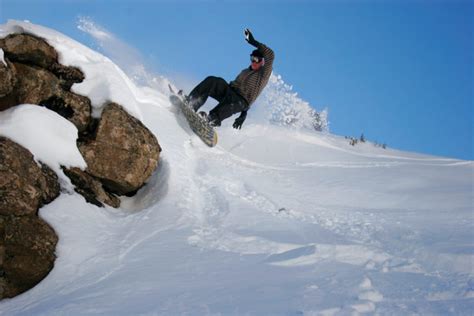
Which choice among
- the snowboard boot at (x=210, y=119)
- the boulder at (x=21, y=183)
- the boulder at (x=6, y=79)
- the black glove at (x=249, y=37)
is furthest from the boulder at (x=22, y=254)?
the black glove at (x=249, y=37)

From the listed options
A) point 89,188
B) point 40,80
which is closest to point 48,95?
point 40,80

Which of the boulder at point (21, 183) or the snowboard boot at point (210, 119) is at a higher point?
the snowboard boot at point (210, 119)

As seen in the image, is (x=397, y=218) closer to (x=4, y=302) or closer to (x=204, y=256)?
(x=204, y=256)

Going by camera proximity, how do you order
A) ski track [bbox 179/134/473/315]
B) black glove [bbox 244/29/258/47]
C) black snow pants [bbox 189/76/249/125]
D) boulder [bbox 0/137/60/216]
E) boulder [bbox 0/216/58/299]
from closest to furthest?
ski track [bbox 179/134/473/315] → boulder [bbox 0/216/58/299] → boulder [bbox 0/137/60/216] → black glove [bbox 244/29/258/47] → black snow pants [bbox 189/76/249/125]

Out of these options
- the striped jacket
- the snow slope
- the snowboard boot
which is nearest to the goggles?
the striped jacket

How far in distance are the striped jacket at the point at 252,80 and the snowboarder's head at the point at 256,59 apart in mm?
64

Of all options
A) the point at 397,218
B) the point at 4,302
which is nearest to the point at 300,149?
the point at 397,218

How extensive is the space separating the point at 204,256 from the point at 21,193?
1927 millimetres

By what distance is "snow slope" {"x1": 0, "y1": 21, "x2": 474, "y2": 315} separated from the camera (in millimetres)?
3141

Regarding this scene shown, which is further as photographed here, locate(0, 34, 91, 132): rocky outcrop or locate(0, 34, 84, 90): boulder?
locate(0, 34, 84, 90): boulder

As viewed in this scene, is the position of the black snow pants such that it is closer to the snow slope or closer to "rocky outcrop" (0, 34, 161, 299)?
the snow slope

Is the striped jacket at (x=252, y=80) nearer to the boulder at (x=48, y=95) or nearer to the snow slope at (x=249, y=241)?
the snow slope at (x=249, y=241)

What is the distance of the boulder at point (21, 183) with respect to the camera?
14.3 ft

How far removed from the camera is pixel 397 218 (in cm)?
556
